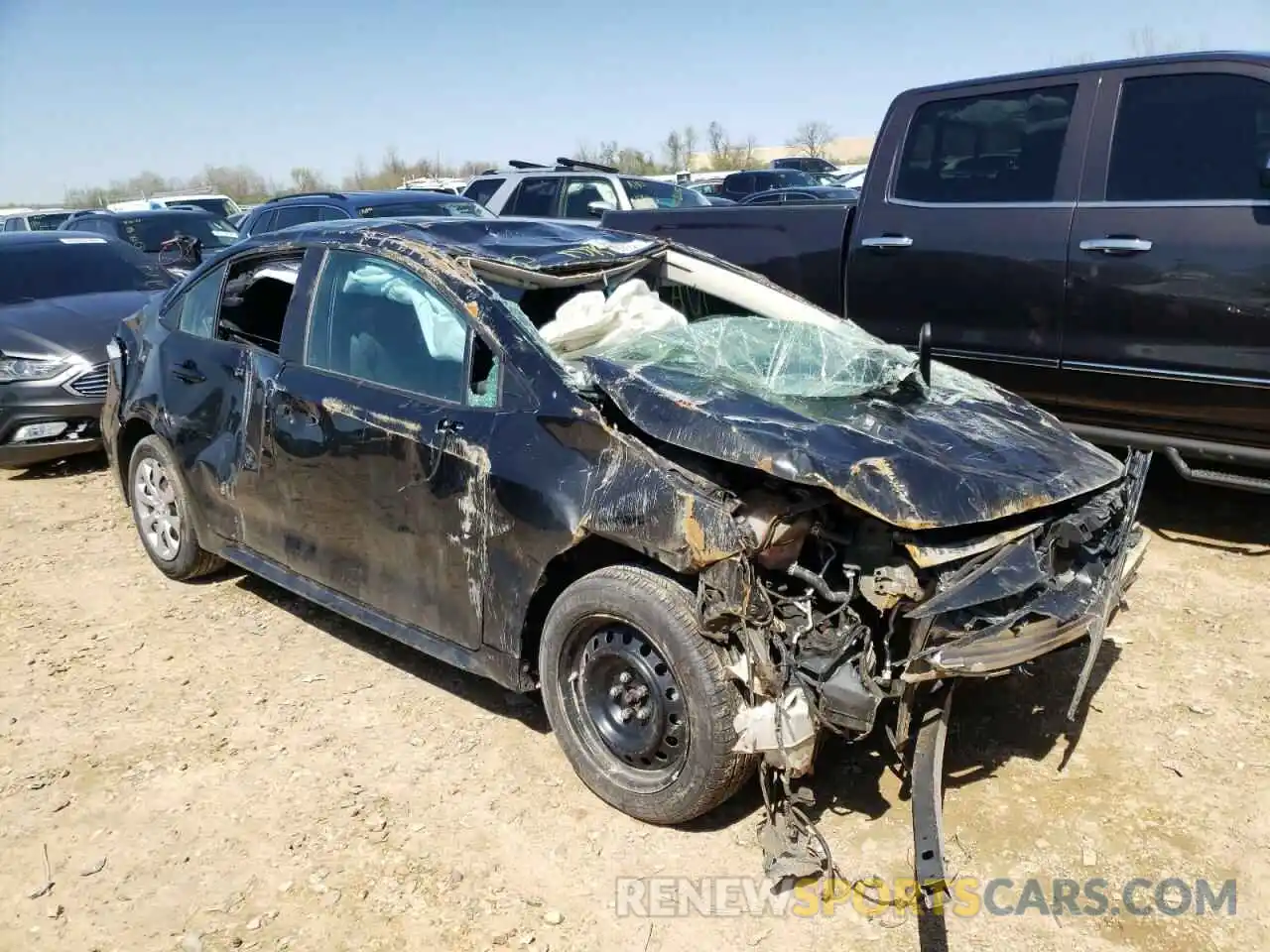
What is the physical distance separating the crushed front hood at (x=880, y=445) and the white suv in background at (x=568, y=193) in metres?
7.09

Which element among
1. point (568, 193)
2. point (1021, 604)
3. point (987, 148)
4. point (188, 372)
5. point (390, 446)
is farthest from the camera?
point (568, 193)

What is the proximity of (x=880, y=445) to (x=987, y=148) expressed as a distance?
3091 mm

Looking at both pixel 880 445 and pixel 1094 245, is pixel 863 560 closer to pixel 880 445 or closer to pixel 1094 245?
pixel 880 445

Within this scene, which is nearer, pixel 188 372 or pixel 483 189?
pixel 188 372

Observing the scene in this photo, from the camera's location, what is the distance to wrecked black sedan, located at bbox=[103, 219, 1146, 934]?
2.66 metres

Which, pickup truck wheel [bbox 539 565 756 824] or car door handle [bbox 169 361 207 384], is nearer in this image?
pickup truck wheel [bbox 539 565 756 824]

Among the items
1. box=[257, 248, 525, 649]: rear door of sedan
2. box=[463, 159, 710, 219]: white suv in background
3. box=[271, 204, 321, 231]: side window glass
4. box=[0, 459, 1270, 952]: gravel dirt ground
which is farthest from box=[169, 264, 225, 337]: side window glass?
box=[463, 159, 710, 219]: white suv in background

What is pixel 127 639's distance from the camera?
14.2ft

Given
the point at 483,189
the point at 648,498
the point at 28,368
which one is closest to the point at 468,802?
the point at 648,498

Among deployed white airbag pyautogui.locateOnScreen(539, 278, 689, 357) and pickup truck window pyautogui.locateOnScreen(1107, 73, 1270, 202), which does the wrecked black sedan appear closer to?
deployed white airbag pyautogui.locateOnScreen(539, 278, 689, 357)

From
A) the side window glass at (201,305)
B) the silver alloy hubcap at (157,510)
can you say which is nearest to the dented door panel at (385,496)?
the side window glass at (201,305)

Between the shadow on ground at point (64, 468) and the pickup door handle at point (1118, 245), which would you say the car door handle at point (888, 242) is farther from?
the shadow on ground at point (64, 468)

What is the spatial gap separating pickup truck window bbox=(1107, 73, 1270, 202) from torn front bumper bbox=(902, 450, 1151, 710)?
2.24 m

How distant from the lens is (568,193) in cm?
1009
